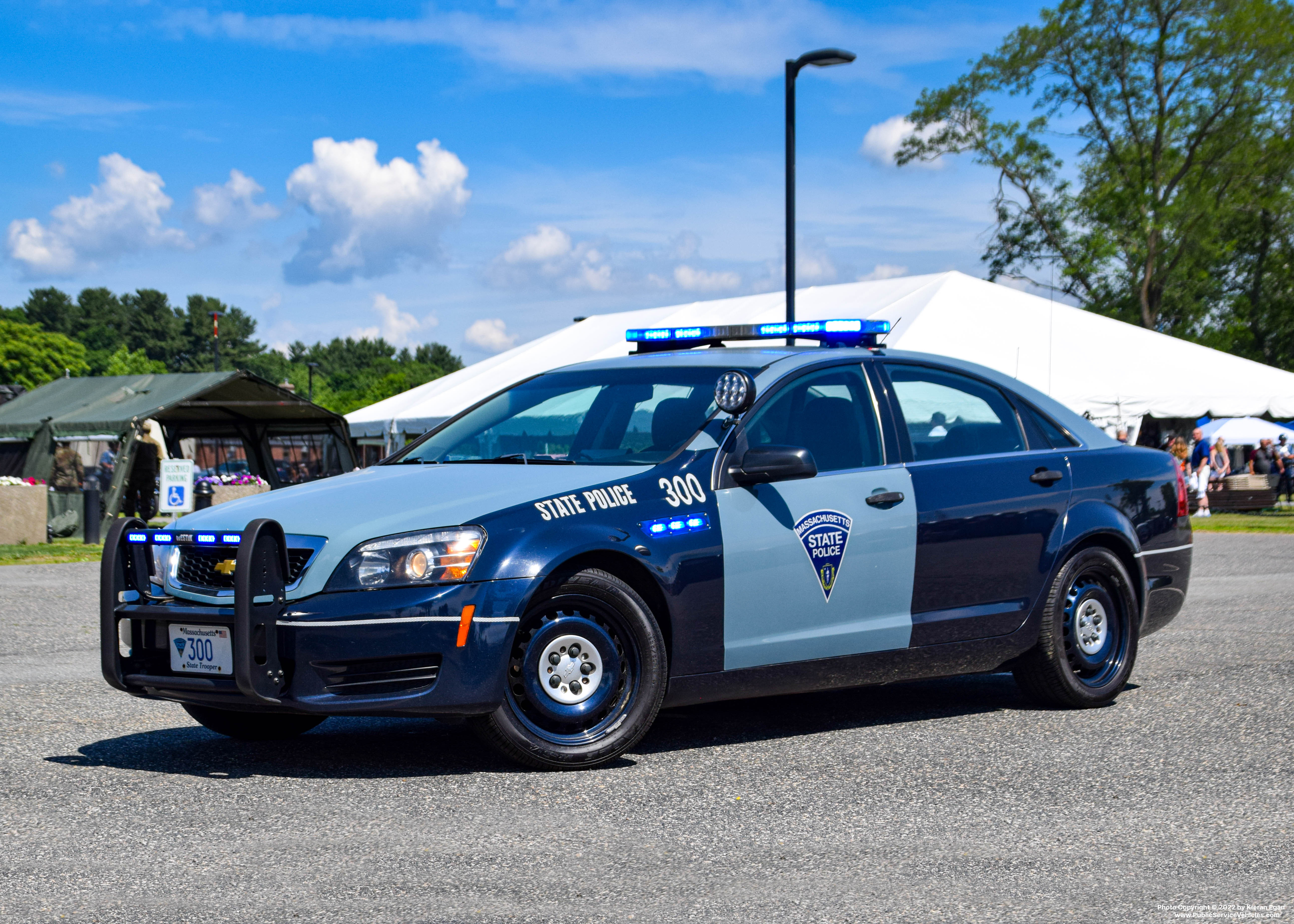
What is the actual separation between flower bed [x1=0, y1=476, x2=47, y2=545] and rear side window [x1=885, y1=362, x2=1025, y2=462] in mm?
17686

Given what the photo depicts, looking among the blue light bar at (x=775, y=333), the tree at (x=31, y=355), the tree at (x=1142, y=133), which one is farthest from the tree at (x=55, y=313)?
the blue light bar at (x=775, y=333)

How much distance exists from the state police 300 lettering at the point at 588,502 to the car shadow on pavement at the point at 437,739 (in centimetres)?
99

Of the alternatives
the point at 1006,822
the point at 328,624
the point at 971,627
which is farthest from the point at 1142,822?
the point at 328,624

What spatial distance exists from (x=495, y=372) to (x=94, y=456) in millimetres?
9301

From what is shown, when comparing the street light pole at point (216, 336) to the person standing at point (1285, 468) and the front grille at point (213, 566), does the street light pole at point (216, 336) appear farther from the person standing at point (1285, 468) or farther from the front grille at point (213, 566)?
the front grille at point (213, 566)

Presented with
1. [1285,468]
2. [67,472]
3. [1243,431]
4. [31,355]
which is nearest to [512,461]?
[67,472]

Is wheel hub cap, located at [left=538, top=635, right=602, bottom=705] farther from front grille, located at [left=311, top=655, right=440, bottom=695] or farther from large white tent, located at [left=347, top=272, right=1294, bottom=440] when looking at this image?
large white tent, located at [left=347, top=272, right=1294, bottom=440]

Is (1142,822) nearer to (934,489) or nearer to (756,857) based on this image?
(756,857)

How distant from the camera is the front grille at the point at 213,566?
5.20 meters

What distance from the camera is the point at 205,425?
2631 centimetres

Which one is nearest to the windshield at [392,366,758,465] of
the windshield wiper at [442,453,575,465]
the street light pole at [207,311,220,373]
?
the windshield wiper at [442,453,575,465]

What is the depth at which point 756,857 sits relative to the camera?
169 inches

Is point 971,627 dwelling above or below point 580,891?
above

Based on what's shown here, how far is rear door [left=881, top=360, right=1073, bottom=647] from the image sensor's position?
6.34m
